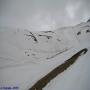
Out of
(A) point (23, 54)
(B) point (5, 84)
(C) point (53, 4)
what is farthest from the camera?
(C) point (53, 4)

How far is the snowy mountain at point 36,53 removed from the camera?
41.1 inches

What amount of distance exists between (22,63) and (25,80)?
13 cm

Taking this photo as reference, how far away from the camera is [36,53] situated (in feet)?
3.73

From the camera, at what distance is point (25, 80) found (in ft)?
3.41

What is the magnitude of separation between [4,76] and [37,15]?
0.52 meters

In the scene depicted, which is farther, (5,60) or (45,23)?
(45,23)

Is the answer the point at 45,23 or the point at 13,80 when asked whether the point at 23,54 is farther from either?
the point at 45,23

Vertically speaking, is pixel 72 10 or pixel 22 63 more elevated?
pixel 72 10

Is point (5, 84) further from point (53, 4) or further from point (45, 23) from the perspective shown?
point (53, 4)

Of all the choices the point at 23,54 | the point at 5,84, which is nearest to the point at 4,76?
the point at 5,84

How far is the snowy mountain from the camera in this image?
3.42ft

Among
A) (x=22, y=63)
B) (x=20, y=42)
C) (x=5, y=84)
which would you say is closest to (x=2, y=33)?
(x=20, y=42)

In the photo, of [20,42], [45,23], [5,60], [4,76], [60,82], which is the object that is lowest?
[60,82]

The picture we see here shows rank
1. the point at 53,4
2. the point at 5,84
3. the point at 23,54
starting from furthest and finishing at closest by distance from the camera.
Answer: the point at 53,4, the point at 23,54, the point at 5,84
